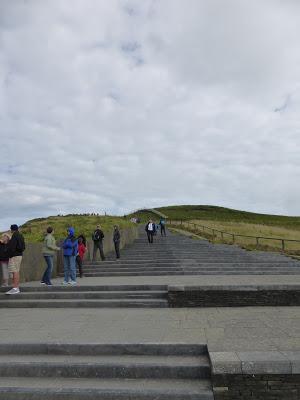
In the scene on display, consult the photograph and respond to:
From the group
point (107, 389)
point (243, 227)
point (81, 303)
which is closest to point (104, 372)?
point (107, 389)

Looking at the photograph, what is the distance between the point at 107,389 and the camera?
5.25 meters

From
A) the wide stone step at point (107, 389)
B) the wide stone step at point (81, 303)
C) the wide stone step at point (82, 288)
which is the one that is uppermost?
the wide stone step at point (82, 288)

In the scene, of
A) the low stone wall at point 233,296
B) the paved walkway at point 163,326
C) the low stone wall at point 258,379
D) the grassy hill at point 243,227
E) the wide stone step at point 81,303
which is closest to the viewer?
the low stone wall at point 258,379

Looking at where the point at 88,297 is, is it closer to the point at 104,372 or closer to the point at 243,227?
the point at 104,372

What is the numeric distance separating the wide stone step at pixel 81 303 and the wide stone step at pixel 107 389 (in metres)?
3.95

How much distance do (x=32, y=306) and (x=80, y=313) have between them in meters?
1.57

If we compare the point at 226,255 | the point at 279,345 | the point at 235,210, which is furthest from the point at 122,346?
the point at 235,210

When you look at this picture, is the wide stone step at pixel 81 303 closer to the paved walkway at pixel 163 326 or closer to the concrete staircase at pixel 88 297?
the concrete staircase at pixel 88 297

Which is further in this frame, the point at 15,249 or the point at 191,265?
the point at 191,265

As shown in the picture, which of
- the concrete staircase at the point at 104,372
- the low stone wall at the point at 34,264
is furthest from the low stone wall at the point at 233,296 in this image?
the low stone wall at the point at 34,264

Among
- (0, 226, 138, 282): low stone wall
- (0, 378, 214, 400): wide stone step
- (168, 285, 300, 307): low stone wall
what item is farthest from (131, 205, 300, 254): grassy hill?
(0, 378, 214, 400): wide stone step

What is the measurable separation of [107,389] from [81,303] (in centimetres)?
468

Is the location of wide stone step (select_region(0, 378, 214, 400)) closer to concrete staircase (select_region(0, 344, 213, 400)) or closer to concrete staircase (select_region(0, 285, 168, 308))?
concrete staircase (select_region(0, 344, 213, 400))

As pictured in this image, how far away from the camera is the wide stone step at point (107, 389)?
510cm
